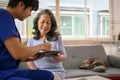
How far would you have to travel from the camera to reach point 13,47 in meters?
1.07

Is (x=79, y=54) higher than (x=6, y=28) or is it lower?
lower

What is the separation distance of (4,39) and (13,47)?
6 cm

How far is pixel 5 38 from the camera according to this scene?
107cm

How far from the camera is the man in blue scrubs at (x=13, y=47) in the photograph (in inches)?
42.2

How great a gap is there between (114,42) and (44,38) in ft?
7.86

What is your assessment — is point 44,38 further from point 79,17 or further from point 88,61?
point 79,17

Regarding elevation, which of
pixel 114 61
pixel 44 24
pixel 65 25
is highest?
pixel 44 24

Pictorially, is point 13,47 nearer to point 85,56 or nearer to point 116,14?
point 85,56

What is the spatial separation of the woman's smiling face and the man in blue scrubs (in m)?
0.93

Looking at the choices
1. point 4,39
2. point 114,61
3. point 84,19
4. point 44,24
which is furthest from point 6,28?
point 84,19

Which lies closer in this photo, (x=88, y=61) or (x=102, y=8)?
(x=88, y=61)

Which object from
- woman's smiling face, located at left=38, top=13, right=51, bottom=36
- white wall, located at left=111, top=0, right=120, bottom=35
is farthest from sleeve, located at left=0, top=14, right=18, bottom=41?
white wall, located at left=111, top=0, right=120, bottom=35

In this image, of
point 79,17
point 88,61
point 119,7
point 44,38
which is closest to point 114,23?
point 119,7

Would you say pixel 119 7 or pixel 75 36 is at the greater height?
pixel 119 7
